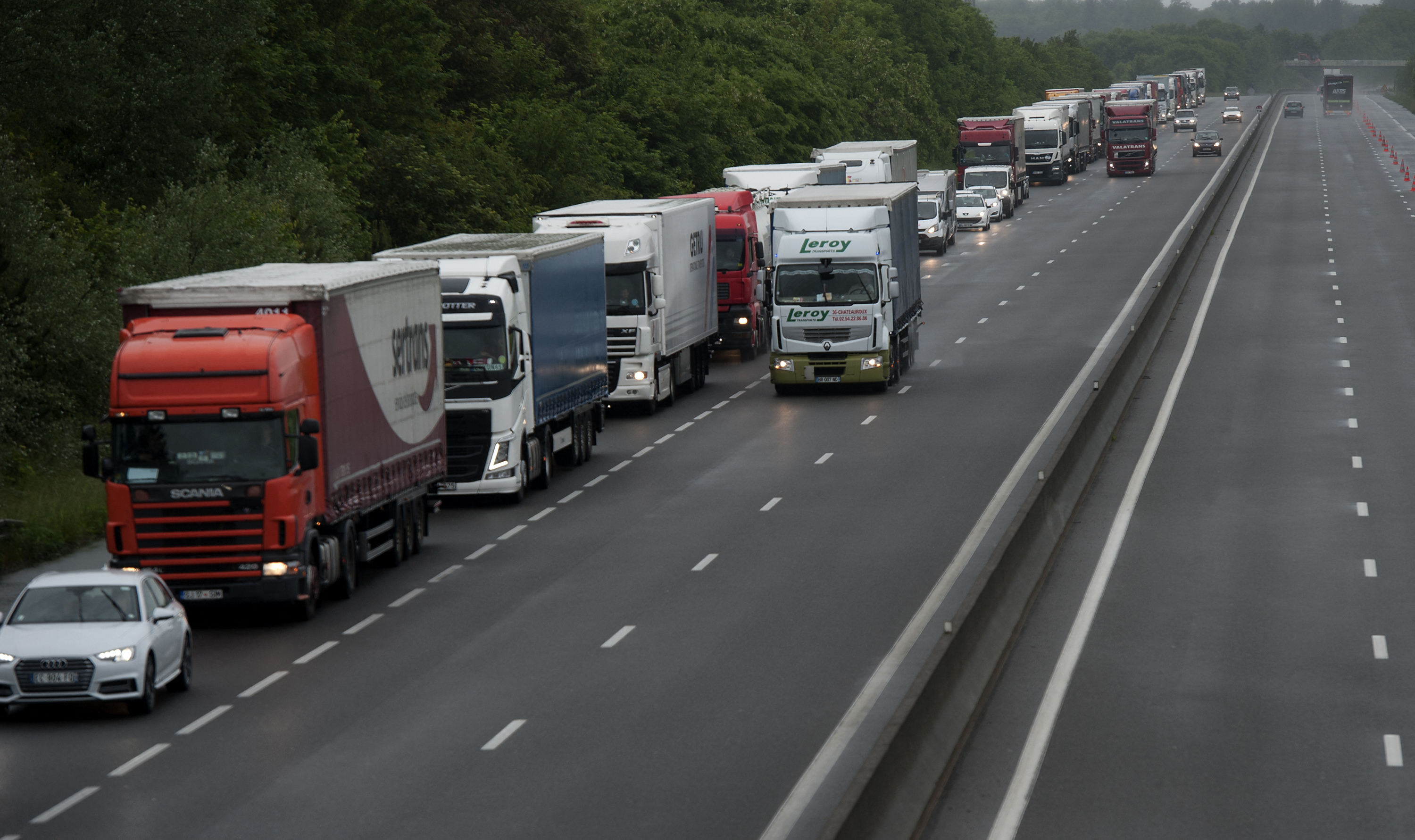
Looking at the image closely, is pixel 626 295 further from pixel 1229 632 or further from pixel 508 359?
pixel 1229 632

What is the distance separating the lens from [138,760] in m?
15.9

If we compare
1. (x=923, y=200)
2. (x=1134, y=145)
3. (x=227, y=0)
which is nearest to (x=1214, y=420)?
(x=227, y=0)

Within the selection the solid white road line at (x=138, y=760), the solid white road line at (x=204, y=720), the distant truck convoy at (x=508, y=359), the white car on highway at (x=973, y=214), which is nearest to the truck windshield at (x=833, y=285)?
the distant truck convoy at (x=508, y=359)

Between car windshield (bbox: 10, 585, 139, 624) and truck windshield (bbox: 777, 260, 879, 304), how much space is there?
22754 mm

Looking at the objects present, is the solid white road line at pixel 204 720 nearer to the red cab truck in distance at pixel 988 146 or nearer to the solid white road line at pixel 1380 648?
the solid white road line at pixel 1380 648

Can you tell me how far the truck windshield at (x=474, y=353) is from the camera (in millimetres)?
28062

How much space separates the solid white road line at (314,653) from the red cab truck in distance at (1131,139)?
92.5 meters

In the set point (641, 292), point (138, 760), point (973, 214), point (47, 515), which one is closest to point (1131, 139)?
point (973, 214)

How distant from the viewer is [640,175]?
7062 cm

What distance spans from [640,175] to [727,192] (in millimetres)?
23250

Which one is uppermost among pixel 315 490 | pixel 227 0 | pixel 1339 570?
pixel 227 0

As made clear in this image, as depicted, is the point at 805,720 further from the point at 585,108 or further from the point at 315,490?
the point at 585,108

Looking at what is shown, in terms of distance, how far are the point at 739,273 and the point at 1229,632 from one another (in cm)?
2705

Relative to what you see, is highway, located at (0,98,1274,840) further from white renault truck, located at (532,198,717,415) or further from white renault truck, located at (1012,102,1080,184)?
white renault truck, located at (1012,102,1080,184)
